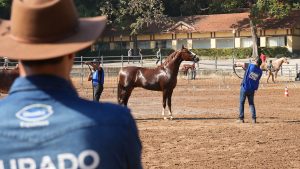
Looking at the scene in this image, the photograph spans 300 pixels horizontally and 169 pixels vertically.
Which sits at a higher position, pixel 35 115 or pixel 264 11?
pixel 264 11

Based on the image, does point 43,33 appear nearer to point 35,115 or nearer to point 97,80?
point 35,115

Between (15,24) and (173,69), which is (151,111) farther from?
(15,24)

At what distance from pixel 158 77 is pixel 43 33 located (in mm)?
15796

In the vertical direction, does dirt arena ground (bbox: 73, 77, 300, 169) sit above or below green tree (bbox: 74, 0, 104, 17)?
below

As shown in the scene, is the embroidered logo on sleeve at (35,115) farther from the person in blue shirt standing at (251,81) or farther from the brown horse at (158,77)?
the brown horse at (158,77)

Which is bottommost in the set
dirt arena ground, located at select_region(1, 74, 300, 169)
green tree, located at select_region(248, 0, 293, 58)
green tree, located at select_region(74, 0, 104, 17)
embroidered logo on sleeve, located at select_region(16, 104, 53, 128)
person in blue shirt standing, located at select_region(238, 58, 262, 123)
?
dirt arena ground, located at select_region(1, 74, 300, 169)

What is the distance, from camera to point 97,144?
2.47 metres

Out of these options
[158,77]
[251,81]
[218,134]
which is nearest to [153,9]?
[158,77]

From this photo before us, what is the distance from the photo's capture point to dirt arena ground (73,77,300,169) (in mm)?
10648

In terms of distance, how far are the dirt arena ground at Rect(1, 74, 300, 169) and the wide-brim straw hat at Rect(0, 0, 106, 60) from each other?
7.74 meters

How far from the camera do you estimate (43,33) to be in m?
2.48

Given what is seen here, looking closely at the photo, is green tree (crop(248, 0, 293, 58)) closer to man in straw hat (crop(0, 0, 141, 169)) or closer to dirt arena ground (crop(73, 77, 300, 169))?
dirt arena ground (crop(73, 77, 300, 169))

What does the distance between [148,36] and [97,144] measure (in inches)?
2503

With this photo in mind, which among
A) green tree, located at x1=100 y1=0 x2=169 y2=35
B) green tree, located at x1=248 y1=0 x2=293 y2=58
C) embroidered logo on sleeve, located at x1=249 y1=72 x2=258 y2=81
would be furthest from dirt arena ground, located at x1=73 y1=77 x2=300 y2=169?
green tree, located at x1=100 y1=0 x2=169 y2=35
